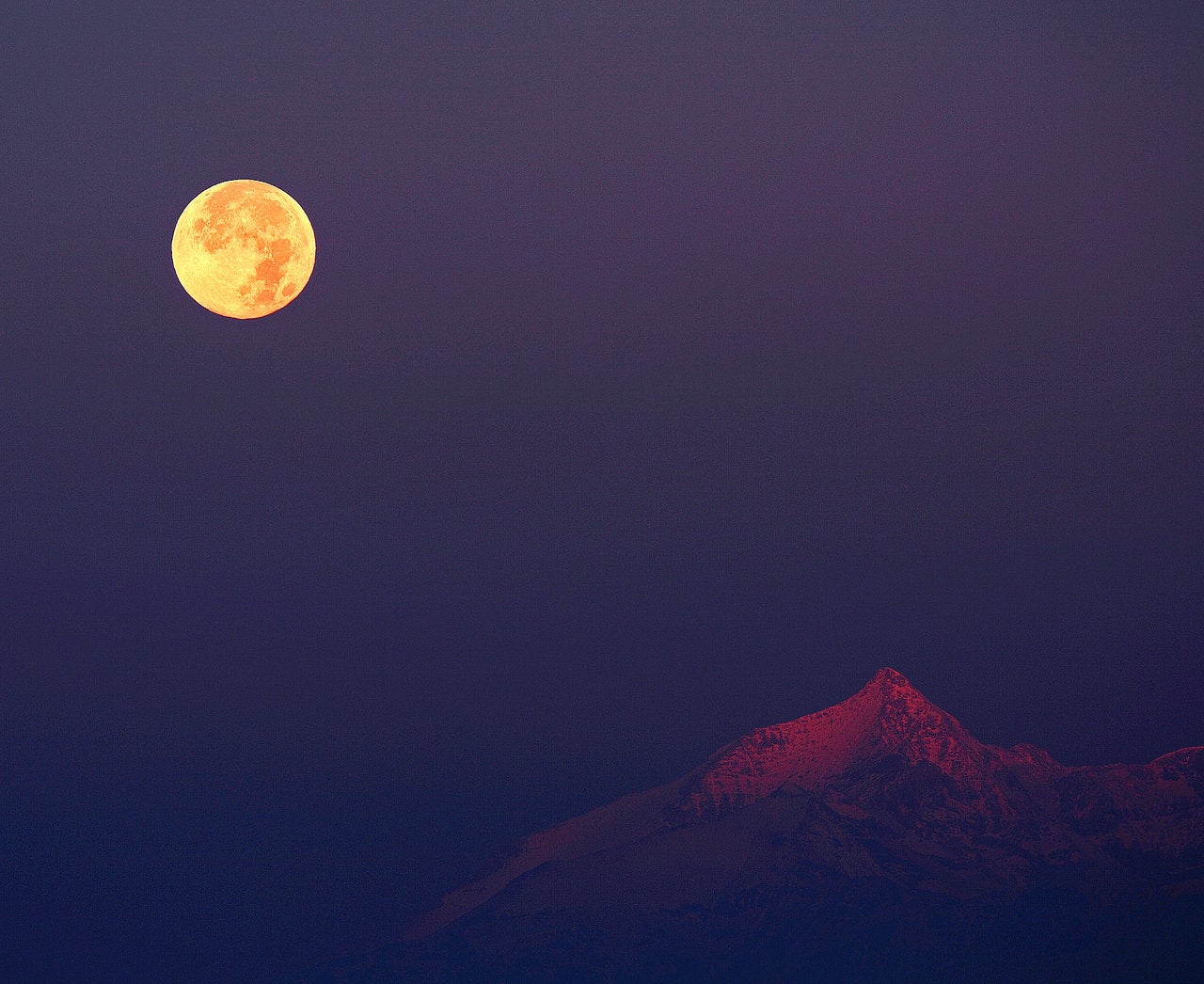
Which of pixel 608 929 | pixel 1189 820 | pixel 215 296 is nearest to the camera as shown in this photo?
pixel 215 296

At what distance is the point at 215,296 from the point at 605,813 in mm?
160726

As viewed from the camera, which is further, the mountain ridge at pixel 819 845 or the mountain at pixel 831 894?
the mountain ridge at pixel 819 845

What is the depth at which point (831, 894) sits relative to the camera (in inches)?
6885

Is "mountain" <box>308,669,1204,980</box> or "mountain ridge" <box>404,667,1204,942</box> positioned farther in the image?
"mountain ridge" <box>404,667,1204,942</box>

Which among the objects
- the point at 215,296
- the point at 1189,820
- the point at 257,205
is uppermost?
the point at 257,205

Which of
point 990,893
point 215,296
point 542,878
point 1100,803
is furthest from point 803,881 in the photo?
point 215,296

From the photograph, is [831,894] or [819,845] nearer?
[831,894]

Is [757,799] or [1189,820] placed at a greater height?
[757,799]

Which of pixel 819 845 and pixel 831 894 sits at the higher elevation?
pixel 819 845

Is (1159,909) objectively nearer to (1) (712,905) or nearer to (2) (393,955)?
(1) (712,905)

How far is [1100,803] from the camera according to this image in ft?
620

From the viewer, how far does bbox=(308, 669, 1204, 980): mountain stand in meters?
154

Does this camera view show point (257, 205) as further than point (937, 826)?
No

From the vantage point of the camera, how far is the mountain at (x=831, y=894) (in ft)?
505
